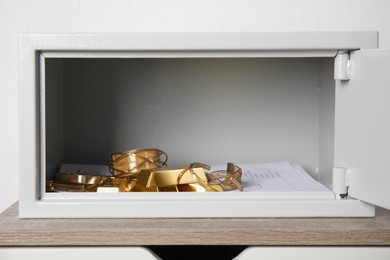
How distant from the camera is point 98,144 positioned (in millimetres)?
1043

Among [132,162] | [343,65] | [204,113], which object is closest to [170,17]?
[204,113]

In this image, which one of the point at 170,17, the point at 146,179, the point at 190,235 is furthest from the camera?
the point at 170,17

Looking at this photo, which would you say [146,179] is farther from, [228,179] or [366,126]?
[366,126]

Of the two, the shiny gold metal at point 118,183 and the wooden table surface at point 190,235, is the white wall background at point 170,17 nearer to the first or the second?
the shiny gold metal at point 118,183

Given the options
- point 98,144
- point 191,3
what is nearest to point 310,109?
point 191,3

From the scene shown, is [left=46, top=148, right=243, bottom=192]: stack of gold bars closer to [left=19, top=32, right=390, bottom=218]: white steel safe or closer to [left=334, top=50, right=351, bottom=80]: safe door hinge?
[left=19, top=32, right=390, bottom=218]: white steel safe

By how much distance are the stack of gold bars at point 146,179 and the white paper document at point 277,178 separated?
0.13ft

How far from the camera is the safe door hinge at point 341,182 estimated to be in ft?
2.28

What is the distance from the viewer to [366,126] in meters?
0.66

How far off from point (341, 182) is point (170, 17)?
1.53ft

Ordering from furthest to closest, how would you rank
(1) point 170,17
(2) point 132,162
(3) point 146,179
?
(1) point 170,17, (2) point 132,162, (3) point 146,179

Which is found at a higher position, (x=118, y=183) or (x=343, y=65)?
(x=343, y=65)

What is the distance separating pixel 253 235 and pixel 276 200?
0.24 ft

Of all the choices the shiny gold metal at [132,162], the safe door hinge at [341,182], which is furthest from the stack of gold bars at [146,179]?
the safe door hinge at [341,182]
